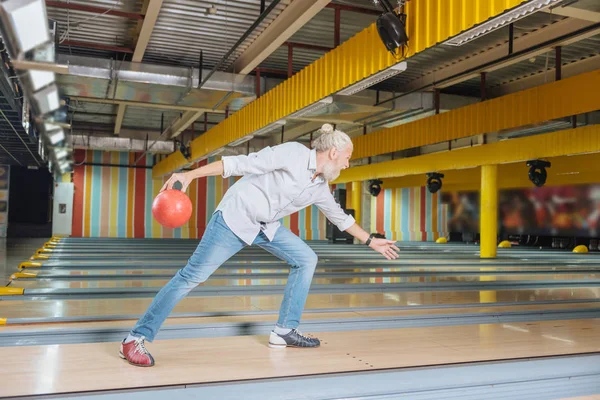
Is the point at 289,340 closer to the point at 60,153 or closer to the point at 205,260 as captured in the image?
the point at 205,260

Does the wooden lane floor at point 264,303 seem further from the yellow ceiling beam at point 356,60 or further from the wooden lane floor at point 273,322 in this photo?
the yellow ceiling beam at point 356,60

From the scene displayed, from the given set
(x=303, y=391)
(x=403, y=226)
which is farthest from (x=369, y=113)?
(x=403, y=226)

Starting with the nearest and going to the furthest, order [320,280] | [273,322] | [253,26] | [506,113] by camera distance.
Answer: [273,322]
[253,26]
[320,280]
[506,113]

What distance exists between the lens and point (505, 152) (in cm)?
1041

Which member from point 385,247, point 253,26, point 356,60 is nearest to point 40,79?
point 253,26

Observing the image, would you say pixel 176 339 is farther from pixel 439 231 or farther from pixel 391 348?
pixel 439 231

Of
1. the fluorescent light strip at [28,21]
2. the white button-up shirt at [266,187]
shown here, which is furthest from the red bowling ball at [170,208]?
the fluorescent light strip at [28,21]

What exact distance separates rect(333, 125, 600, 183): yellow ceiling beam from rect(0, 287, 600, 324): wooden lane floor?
331 cm

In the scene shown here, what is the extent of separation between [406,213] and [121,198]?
414 inches

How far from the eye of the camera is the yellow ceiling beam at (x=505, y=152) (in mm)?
8812

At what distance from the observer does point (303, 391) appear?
246cm

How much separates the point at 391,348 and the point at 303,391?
1.17m

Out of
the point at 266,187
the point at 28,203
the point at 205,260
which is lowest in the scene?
the point at 205,260

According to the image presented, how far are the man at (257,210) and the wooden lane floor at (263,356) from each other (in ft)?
0.73
